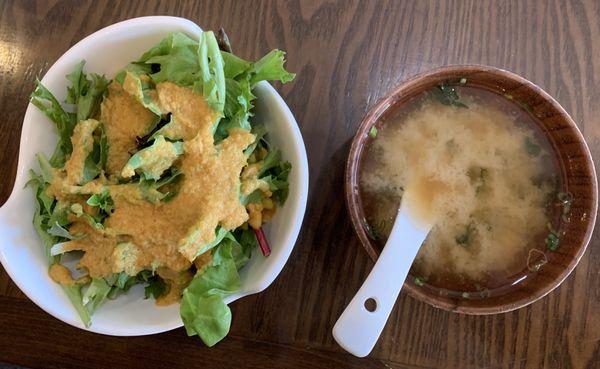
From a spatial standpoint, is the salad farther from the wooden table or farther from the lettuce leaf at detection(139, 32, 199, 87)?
the wooden table

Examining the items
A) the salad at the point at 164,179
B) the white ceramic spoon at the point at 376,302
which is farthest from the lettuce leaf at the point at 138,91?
the white ceramic spoon at the point at 376,302

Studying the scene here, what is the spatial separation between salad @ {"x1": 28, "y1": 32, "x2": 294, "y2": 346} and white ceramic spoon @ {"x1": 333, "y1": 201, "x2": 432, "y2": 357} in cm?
22

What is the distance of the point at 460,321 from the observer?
1104 millimetres

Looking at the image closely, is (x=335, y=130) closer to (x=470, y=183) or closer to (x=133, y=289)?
(x=470, y=183)

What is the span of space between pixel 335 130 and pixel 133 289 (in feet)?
1.78

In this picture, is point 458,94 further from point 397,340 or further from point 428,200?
point 397,340

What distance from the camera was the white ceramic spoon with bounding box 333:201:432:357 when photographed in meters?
0.88

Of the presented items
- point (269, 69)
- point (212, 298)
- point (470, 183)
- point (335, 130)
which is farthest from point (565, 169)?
point (212, 298)

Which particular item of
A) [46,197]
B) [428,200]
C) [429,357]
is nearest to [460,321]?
[429,357]

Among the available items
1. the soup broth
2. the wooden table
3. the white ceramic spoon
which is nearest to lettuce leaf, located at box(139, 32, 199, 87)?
the wooden table

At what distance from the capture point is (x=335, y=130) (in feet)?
3.67

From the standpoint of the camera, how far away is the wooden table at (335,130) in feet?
3.59

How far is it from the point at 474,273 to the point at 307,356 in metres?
0.40

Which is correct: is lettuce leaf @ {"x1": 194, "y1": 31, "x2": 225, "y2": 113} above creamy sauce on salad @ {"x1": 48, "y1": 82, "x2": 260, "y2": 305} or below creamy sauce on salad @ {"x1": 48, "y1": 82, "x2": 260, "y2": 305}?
above
